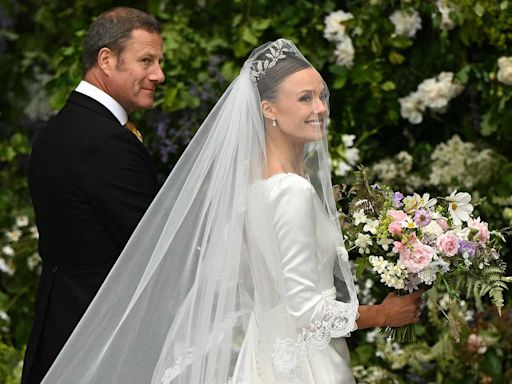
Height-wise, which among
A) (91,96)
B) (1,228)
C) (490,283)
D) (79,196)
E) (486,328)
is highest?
(91,96)

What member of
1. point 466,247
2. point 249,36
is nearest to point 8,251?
point 249,36

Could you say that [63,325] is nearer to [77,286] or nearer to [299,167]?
[77,286]

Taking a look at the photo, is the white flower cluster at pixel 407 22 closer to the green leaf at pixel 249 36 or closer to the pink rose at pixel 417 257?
the green leaf at pixel 249 36

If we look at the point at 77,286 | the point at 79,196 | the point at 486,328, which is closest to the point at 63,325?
the point at 77,286

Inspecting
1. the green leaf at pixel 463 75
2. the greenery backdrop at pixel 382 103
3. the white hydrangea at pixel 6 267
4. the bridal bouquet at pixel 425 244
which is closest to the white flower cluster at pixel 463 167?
the greenery backdrop at pixel 382 103

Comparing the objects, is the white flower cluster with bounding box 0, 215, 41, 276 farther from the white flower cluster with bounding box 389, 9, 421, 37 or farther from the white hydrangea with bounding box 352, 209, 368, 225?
the white hydrangea with bounding box 352, 209, 368, 225

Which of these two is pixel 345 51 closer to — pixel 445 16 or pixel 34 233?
pixel 445 16

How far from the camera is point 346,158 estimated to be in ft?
16.4

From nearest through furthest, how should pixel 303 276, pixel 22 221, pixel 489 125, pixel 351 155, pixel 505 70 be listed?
pixel 303 276, pixel 505 70, pixel 351 155, pixel 489 125, pixel 22 221

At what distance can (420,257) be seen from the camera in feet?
10.0

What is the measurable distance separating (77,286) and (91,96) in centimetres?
61

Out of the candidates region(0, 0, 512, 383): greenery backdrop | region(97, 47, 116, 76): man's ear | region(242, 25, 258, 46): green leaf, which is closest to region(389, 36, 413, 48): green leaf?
region(0, 0, 512, 383): greenery backdrop

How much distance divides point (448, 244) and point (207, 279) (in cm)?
69

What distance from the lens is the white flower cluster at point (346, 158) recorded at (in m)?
4.92
